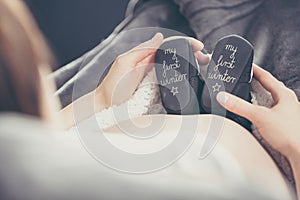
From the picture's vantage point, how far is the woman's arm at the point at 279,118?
81 centimetres

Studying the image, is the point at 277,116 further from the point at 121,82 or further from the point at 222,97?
the point at 121,82

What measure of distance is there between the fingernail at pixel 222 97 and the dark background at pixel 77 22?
0.53 m

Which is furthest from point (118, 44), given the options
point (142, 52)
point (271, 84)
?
point (271, 84)

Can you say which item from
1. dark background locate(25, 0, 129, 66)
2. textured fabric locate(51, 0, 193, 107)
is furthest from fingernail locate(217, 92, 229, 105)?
dark background locate(25, 0, 129, 66)

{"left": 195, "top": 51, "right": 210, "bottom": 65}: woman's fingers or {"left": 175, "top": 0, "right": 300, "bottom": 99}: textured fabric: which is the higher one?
{"left": 195, "top": 51, "right": 210, "bottom": 65}: woman's fingers

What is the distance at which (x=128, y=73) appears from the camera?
95 centimetres

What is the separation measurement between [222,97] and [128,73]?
180mm

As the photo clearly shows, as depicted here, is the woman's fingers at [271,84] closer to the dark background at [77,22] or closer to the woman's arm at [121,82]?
the woman's arm at [121,82]

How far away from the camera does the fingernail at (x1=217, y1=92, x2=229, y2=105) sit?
874 millimetres

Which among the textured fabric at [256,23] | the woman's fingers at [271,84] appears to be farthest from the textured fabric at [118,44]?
the woman's fingers at [271,84]

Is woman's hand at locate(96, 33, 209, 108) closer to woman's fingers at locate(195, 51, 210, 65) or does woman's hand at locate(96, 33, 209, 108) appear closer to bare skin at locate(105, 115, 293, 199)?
woman's fingers at locate(195, 51, 210, 65)

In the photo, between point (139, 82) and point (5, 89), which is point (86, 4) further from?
point (5, 89)

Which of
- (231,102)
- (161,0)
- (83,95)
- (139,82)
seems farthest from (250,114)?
(161,0)

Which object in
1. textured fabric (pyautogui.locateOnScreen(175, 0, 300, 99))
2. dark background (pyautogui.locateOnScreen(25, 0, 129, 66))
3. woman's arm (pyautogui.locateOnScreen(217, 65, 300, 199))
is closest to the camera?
woman's arm (pyautogui.locateOnScreen(217, 65, 300, 199))
